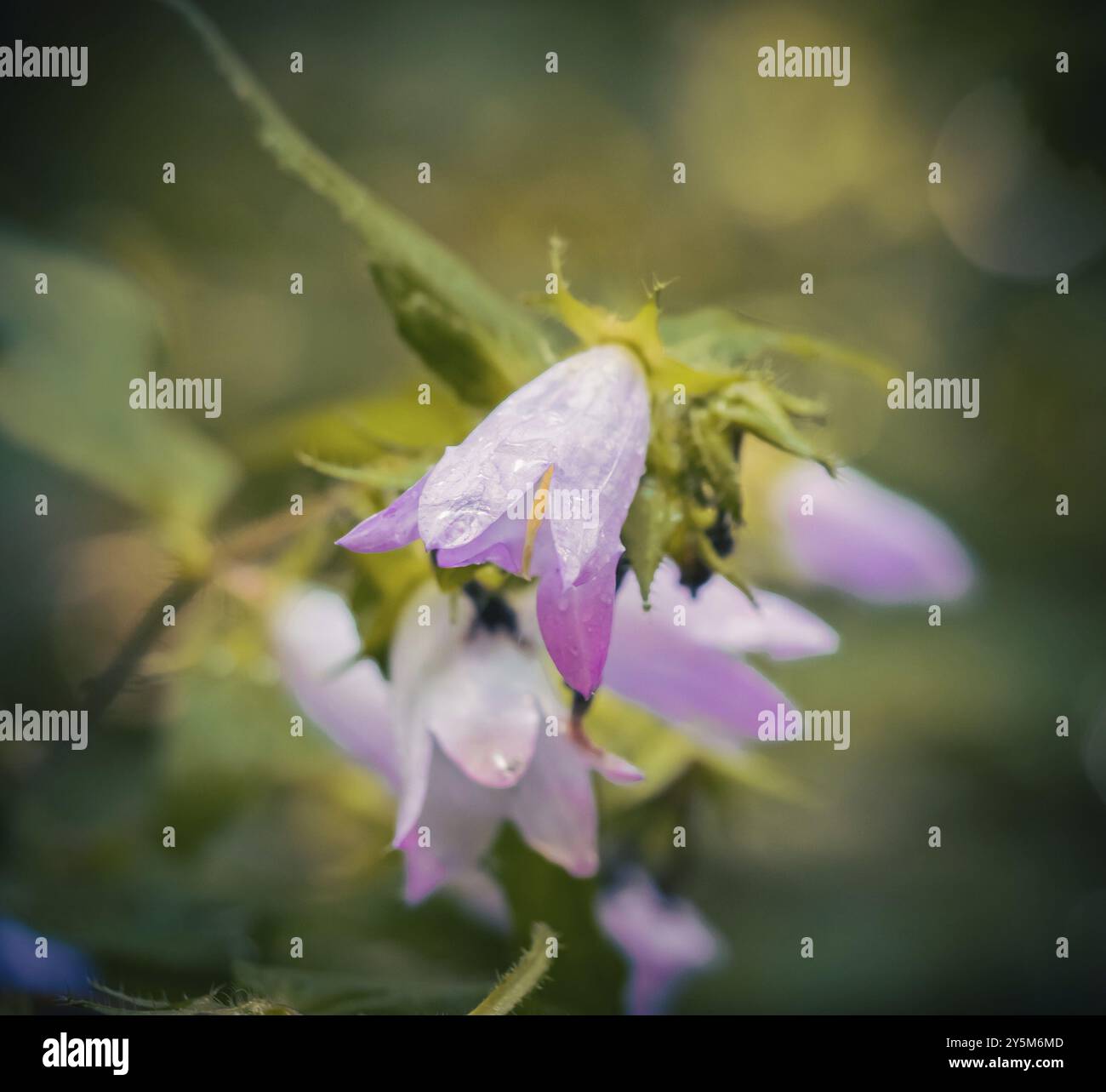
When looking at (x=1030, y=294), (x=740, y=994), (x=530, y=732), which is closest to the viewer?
(x=530, y=732)

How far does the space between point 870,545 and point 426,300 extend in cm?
67

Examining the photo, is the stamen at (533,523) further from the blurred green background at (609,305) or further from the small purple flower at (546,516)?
the blurred green background at (609,305)

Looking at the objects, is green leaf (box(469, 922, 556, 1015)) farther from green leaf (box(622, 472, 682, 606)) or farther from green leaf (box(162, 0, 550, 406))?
green leaf (box(162, 0, 550, 406))

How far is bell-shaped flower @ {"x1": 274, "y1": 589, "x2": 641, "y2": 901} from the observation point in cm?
73

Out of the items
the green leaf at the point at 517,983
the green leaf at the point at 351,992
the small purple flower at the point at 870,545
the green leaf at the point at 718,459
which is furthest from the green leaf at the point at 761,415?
the small purple flower at the point at 870,545

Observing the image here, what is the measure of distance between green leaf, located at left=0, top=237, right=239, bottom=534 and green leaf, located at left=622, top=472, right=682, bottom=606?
2.33 feet

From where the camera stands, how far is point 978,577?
1975mm

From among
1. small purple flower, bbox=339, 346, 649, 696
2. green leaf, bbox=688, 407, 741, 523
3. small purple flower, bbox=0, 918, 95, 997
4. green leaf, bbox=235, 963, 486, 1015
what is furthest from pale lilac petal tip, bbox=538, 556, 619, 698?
small purple flower, bbox=0, 918, 95, 997

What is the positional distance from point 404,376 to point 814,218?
3.17 ft

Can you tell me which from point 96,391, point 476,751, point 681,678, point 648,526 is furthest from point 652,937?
point 96,391

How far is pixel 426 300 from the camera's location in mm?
810

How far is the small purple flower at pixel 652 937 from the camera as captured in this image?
1053 millimetres
